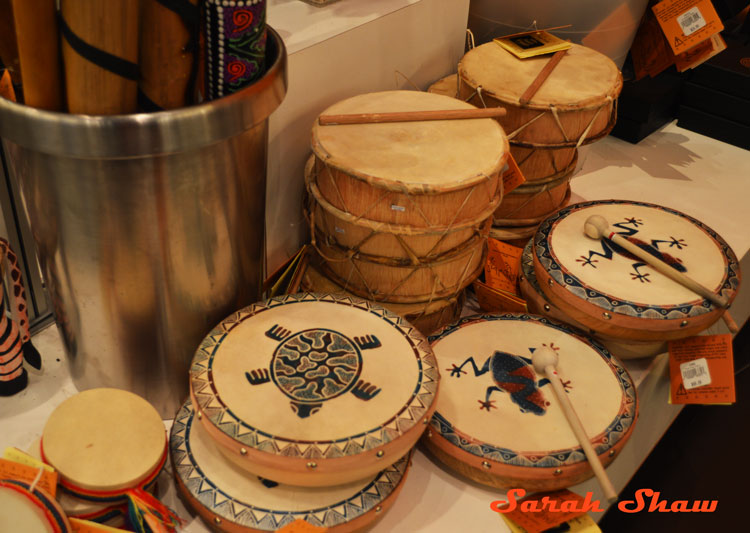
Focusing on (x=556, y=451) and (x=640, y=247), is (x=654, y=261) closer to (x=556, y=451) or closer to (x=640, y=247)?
(x=640, y=247)

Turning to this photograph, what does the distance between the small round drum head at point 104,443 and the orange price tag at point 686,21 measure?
5.00 ft

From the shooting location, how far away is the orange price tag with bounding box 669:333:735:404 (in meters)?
1.30

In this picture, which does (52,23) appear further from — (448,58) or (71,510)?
(448,58)

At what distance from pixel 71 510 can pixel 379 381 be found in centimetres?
42

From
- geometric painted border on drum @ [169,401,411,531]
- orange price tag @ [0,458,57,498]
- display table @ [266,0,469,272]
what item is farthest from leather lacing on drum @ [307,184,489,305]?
orange price tag @ [0,458,57,498]

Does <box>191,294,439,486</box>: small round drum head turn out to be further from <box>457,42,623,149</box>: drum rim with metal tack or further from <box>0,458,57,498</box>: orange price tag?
<box>457,42,623,149</box>: drum rim with metal tack

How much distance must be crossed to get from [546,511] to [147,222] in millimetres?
715

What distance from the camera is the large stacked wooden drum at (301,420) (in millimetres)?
891

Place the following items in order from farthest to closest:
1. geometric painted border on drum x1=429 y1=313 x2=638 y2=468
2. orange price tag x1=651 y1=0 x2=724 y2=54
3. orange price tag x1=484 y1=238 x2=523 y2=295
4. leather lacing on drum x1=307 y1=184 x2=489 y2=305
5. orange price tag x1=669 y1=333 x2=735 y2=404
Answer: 1. orange price tag x1=651 y1=0 x2=724 y2=54
2. orange price tag x1=484 y1=238 x2=523 y2=295
3. orange price tag x1=669 y1=333 x2=735 y2=404
4. leather lacing on drum x1=307 y1=184 x2=489 y2=305
5. geometric painted border on drum x1=429 y1=313 x2=638 y2=468

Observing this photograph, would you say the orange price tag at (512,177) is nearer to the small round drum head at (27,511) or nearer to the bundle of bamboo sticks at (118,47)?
the bundle of bamboo sticks at (118,47)

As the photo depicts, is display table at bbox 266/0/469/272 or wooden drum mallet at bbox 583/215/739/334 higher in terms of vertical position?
display table at bbox 266/0/469/272

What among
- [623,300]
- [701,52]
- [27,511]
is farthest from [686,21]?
[27,511]

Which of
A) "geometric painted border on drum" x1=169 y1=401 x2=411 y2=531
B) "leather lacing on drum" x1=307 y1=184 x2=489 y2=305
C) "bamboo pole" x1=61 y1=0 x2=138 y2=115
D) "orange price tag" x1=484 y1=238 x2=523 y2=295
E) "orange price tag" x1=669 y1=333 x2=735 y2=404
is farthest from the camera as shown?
"orange price tag" x1=484 y1=238 x2=523 y2=295

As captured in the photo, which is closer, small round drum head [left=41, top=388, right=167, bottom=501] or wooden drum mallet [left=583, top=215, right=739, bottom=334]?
small round drum head [left=41, top=388, right=167, bottom=501]
